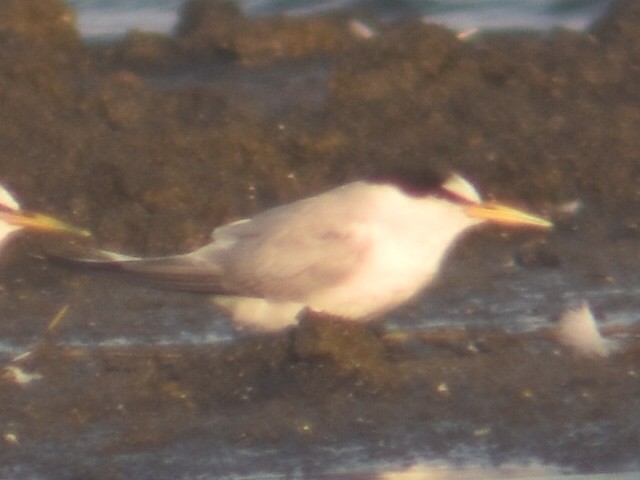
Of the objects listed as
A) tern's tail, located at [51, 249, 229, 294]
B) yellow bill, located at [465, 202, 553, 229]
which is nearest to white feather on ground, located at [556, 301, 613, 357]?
yellow bill, located at [465, 202, 553, 229]

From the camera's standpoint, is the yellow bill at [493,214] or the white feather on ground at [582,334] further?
the yellow bill at [493,214]

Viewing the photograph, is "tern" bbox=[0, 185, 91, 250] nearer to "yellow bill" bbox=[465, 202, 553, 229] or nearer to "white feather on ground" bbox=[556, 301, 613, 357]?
"yellow bill" bbox=[465, 202, 553, 229]

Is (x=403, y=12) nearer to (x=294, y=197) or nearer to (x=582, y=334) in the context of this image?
(x=294, y=197)

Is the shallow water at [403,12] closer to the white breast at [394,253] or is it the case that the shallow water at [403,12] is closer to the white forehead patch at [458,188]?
the white forehead patch at [458,188]

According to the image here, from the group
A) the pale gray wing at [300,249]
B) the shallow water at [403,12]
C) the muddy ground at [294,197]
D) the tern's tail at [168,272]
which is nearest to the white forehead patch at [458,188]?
the pale gray wing at [300,249]

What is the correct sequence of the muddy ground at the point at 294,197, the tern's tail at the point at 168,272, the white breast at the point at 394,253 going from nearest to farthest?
the muddy ground at the point at 294,197 → the white breast at the point at 394,253 → the tern's tail at the point at 168,272

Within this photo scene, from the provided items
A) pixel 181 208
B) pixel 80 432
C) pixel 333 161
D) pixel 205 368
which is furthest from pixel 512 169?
pixel 80 432

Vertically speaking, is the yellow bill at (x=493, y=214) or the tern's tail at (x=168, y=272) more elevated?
the yellow bill at (x=493, y=214)
